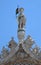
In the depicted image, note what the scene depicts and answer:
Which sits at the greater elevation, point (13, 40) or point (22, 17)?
point (22, 17)

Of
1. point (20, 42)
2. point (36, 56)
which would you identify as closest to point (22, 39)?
point (20, 42)

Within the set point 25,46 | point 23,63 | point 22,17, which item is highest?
point 22,17

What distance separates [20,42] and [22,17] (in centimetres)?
93

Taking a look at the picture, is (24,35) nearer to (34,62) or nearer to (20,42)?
(20,42)

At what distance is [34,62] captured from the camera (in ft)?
31.2

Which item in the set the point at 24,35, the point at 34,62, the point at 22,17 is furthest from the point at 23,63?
the point at 22,17

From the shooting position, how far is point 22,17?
10.0 m

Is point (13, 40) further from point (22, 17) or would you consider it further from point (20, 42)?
point (22, 17)

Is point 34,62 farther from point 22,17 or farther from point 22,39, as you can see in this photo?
point 22,17

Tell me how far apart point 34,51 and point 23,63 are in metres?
0.55

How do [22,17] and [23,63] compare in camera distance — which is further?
[22,17]

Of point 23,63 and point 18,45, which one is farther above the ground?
point 18,45

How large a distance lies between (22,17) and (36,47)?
121cm

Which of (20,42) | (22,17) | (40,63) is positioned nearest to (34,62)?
(40,63)
